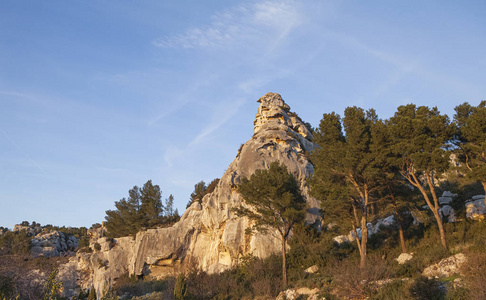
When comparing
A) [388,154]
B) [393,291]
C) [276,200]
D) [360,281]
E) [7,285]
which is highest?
[388,154]

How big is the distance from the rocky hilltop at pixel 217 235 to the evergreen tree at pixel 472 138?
14912mm

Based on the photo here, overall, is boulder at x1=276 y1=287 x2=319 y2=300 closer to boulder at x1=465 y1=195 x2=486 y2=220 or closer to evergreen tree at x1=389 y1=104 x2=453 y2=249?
evergreen tree at x1=389 y1=104 x2=453 y2=249

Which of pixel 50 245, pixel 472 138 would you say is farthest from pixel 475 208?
pixel 50 245

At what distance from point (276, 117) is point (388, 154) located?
89.5ft

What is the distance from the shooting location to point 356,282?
54.8 feet

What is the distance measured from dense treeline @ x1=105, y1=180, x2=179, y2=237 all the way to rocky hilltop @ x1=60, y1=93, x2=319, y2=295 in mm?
2478

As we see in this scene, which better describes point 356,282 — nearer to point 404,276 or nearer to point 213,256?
point 404,276

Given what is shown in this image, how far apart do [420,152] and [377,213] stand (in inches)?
634

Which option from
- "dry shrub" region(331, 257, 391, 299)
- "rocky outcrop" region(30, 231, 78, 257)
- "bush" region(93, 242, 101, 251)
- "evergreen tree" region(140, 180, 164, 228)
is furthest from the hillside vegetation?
"rocky outcrop" region(30, 231, 78, 257)

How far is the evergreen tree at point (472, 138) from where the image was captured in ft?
70.7

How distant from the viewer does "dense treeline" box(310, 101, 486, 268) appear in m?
22.0

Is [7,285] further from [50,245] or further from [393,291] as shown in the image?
[50,245]

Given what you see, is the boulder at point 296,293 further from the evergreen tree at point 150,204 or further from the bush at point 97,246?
the bush at point 97,246

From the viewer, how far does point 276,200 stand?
26.8 meters
